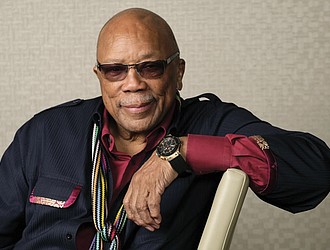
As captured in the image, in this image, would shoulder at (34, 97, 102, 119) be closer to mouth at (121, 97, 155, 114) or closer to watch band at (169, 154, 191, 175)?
mouth at (121, 97, 155, 114)

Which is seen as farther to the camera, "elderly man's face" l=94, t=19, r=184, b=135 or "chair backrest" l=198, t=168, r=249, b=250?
"elderly man's face" l=94, t=19, r=184, b=135

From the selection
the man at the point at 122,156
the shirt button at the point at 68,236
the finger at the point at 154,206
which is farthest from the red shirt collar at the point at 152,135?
the finger at the point at 154,206

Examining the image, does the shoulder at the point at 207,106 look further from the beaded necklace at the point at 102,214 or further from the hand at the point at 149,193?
the hand at the point at 149,193

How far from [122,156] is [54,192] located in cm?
19

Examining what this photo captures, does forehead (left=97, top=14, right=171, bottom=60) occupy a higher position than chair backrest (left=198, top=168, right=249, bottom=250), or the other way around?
forehead (left=97, top=14, right=171, bottom=60)

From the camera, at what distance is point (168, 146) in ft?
5.16

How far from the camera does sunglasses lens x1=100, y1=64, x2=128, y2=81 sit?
1.84 metres

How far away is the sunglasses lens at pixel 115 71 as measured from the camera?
1.84m

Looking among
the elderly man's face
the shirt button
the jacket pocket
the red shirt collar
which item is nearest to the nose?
the elderly man's face

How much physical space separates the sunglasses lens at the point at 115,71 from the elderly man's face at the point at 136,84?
0.01m

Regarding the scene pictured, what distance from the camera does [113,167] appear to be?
6.30 feet

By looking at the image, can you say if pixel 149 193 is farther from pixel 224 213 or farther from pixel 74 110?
pixel 74 110

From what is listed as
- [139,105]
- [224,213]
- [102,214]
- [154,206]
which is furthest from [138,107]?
[224,213]

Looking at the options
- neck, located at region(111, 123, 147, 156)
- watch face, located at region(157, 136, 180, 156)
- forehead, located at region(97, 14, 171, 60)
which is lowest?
neck, located at region(111, 123, 147, 156)
